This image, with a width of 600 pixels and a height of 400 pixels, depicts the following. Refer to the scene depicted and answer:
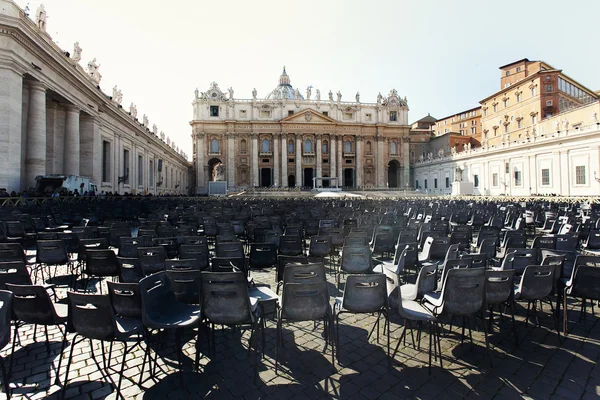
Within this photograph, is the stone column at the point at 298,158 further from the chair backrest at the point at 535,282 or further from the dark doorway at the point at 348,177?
the chair backrest at the point at 535,282

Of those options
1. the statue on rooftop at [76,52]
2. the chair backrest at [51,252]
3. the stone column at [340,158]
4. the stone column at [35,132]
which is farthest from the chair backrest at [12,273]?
the stone column at [340,158]

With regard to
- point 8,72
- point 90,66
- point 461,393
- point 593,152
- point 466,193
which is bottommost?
point 461,393

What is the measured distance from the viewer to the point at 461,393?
3.17 meters

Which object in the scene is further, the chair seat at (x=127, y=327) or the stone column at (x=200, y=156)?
the stone column at (x=200, y=156)

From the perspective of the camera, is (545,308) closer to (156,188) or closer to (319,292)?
(319,292)

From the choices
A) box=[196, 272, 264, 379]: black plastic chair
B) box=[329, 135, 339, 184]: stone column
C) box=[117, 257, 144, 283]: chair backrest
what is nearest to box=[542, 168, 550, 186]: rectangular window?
box=[329, 135, 339, 184]: stone column

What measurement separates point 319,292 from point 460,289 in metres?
1.74

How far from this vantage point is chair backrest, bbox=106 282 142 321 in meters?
3.46

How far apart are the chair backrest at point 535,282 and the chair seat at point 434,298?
1.20 m

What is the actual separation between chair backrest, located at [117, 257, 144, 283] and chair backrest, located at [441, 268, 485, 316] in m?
4.48

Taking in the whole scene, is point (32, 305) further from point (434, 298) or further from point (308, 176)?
point (308, 176)

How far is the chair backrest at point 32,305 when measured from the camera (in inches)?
132

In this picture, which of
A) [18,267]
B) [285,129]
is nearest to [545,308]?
[18,267]

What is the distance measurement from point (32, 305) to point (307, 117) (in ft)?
204
